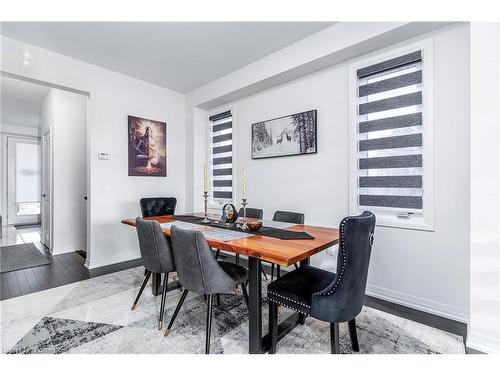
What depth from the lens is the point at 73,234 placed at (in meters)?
4.25

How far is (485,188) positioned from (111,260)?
434cm

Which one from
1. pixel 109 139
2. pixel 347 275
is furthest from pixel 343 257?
pixel 109 139

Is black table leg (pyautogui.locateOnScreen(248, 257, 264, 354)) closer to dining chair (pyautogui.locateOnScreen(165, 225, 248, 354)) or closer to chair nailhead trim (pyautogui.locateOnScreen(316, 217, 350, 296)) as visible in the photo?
dining chair (pyautogui.locateOnScreen(165, 225, 248, 354))

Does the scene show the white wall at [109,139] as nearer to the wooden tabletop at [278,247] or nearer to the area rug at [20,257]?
the area rug at [20,257]

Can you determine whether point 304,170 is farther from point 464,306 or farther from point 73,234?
point 73,234

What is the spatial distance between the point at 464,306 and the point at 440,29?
242 cm

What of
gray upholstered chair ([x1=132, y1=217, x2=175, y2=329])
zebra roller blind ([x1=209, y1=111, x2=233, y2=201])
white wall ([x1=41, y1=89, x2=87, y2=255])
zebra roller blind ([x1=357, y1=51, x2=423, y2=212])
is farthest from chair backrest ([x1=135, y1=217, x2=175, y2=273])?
white wall ([x1=41, y1=89, x2=87, y2=255])

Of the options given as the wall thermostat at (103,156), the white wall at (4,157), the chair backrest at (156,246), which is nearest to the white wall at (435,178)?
the chair backrest at (156,246)

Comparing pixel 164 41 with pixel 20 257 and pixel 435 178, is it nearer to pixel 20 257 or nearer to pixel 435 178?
pixel 435 178

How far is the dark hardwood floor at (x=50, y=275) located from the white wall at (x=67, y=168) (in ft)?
1.55

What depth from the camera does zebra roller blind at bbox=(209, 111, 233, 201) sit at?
4230mm

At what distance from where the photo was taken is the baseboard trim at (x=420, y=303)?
2.08 meters

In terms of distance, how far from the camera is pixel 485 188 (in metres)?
1.69
